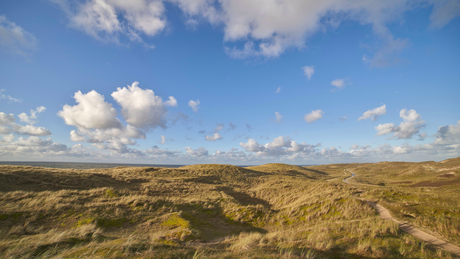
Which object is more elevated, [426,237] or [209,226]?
[426,237]

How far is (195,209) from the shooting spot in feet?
54.5

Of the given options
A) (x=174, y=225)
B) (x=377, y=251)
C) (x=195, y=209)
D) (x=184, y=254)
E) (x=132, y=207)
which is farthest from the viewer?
(x=195, y=209)

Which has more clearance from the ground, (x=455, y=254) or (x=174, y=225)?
(x=455, y=254)

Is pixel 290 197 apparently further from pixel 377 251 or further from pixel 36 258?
pixel 36 258

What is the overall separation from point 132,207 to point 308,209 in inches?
599

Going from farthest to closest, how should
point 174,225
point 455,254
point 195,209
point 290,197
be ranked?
point 290,197 < point 195,209 < point 174,225 < point 455,254

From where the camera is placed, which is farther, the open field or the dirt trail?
the dirt trail

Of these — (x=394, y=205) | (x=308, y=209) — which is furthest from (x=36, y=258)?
(x=394, y=205)

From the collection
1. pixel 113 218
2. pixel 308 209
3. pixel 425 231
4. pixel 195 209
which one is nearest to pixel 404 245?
pixel 425 231

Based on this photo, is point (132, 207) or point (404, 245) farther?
point (132, 207)

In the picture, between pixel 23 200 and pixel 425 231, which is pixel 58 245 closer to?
pixel 23 200

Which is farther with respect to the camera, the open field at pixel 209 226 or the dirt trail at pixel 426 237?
the dirt trail at pixel 426 237

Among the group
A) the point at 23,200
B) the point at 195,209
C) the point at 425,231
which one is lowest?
the point at 195,209

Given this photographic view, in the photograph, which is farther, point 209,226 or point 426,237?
point 209,226
